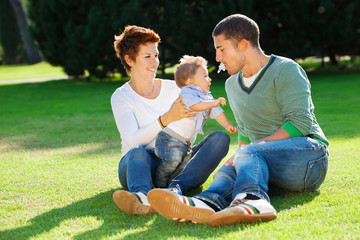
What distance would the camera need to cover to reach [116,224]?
3105mm

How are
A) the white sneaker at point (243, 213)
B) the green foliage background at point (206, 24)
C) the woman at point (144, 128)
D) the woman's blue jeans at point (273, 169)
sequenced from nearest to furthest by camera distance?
the white sneaker at point (243, 213) → the woman's blue jeans at point (273, 169) → the woman at point (144, 128) → the green foliage background at point (206, 24)

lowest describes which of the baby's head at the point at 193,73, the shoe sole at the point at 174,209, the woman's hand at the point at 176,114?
the shoe sole at the point at 174,209

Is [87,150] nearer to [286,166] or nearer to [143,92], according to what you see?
[143,92]

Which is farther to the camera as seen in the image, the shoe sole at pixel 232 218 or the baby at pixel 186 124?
the baby at pixel 186 124

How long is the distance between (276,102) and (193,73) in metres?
0.72

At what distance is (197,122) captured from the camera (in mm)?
3740

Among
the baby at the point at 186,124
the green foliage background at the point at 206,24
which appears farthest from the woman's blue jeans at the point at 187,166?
the green foliage background at the point at 206,24

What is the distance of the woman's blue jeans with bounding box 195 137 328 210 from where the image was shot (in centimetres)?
305

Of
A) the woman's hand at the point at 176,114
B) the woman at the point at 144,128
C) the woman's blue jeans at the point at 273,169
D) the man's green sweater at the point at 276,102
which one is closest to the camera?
the woman's blue jeans at the point at 273,169

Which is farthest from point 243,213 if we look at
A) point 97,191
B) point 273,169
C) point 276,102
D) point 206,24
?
point 206,24

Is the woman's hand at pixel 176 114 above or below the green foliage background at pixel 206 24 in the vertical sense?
above

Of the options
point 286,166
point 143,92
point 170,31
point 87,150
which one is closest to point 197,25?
point 170,31

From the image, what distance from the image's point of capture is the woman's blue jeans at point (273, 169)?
305 centimetres

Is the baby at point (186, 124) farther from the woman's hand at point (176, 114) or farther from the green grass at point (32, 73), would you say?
the green grass at point (32, 73)
